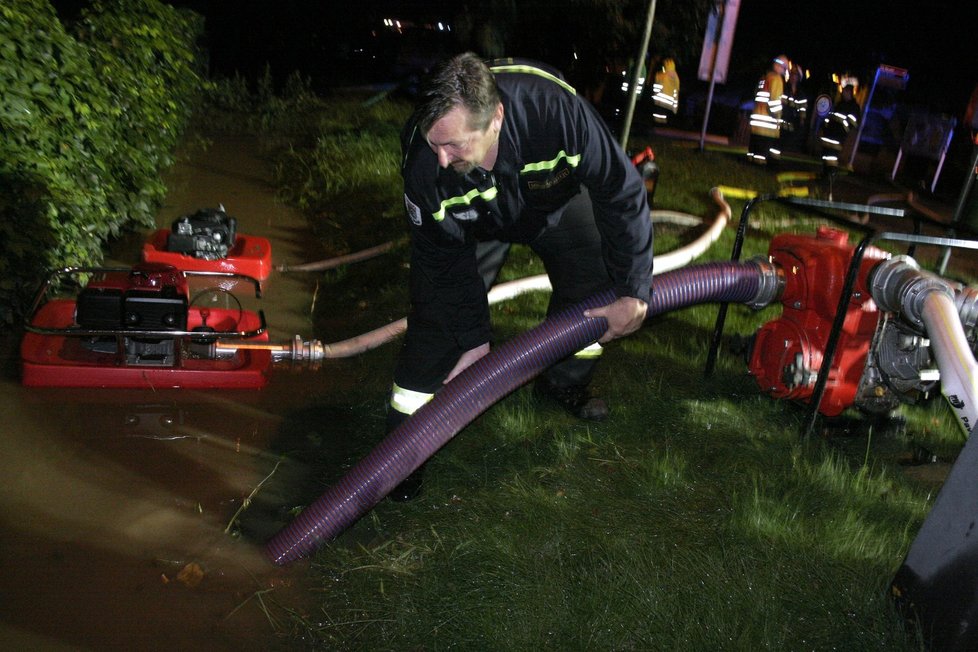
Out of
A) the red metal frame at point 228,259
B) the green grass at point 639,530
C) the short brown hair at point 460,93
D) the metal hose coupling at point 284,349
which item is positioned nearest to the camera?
the short brown hair at point 460,93

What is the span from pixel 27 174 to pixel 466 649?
3.35m

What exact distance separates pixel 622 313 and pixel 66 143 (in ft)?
11.2

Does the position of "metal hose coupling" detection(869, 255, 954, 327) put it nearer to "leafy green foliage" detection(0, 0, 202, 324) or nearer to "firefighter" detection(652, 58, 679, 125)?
"leafy green foliage" detection(0, 0, 202, 324)

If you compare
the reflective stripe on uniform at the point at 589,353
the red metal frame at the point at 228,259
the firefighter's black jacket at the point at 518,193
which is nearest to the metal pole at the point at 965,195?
the reflective stripe on uniform at the point at 589,353

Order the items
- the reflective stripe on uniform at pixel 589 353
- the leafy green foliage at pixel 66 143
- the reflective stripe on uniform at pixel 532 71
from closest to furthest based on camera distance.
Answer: the reflective stripe on uniform at pixel 532 71 → the reflective stripe on uniform at pixel 589 353 → the leafy green foliage at pixel 66 143

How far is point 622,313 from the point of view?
3.03 metres

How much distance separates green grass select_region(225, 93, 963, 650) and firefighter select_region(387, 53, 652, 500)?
0.45m

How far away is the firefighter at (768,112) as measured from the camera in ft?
35.7

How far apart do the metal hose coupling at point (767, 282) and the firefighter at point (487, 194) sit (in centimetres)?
79

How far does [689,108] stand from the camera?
19406 mm

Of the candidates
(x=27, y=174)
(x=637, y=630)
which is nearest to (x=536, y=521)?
(x=637, y=630)

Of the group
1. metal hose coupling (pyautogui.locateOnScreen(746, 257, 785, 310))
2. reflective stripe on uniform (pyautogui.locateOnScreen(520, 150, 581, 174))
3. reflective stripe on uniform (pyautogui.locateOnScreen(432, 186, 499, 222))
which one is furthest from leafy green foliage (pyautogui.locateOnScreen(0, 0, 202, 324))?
metal hose coupling (pyautogui.locateOnScreen(746, 257, 785, 310))

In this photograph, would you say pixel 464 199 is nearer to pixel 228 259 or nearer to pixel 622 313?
pixel 622 313

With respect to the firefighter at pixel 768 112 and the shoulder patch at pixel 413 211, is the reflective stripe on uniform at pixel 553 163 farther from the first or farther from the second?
the firefighter at pixel 768 112
